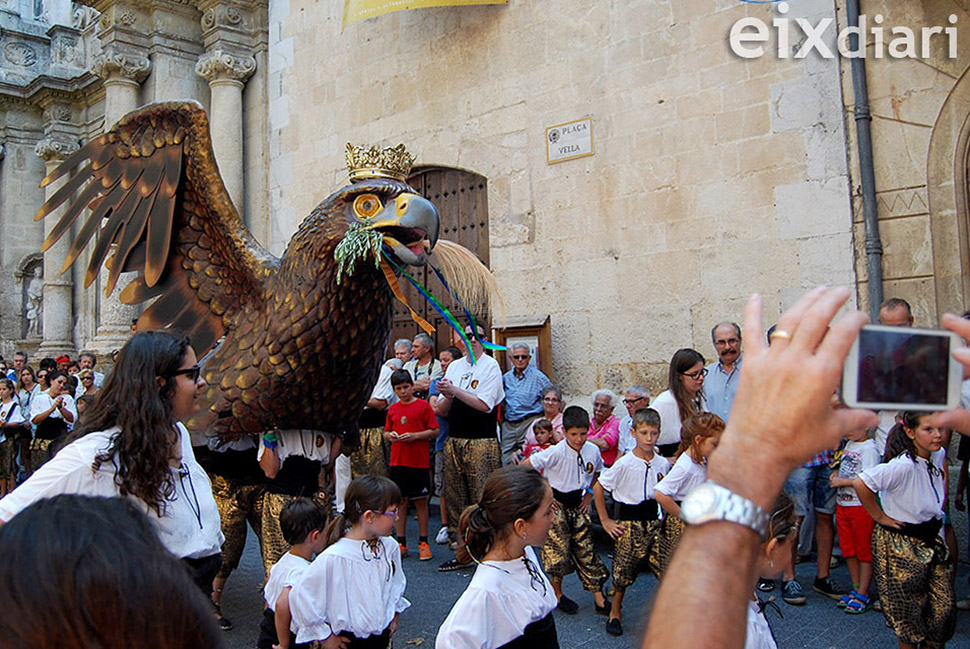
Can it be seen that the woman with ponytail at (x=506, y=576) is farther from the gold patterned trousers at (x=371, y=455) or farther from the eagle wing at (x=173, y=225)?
the gold patterned trousers at (x=371, y=455)

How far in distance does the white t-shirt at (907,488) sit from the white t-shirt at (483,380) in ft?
10.4

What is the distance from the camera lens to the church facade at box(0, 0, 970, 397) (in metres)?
6.40

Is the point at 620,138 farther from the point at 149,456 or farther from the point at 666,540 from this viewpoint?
the point at 149,456

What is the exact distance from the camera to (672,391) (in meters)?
5.43

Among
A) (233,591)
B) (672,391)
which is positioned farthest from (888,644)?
(233,591)

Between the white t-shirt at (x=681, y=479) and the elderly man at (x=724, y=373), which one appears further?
the elderly man at (x=724, y=373)

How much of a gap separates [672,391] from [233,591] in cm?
327

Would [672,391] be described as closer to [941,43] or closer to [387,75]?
[941,43]

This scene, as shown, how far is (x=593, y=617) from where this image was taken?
496cm

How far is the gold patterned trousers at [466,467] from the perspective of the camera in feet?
21.5

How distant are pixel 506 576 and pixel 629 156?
5.75m

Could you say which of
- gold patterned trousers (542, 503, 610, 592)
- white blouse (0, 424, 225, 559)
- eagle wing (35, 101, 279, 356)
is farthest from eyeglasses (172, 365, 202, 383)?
gold patterned trousers (542, 503, 610, 592)

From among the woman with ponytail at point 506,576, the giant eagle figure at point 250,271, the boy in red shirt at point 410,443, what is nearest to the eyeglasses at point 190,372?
the woman with ponytail at point 506,576

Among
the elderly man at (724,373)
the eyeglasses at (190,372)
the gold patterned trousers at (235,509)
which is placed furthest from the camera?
the elderly man at (724,373)
